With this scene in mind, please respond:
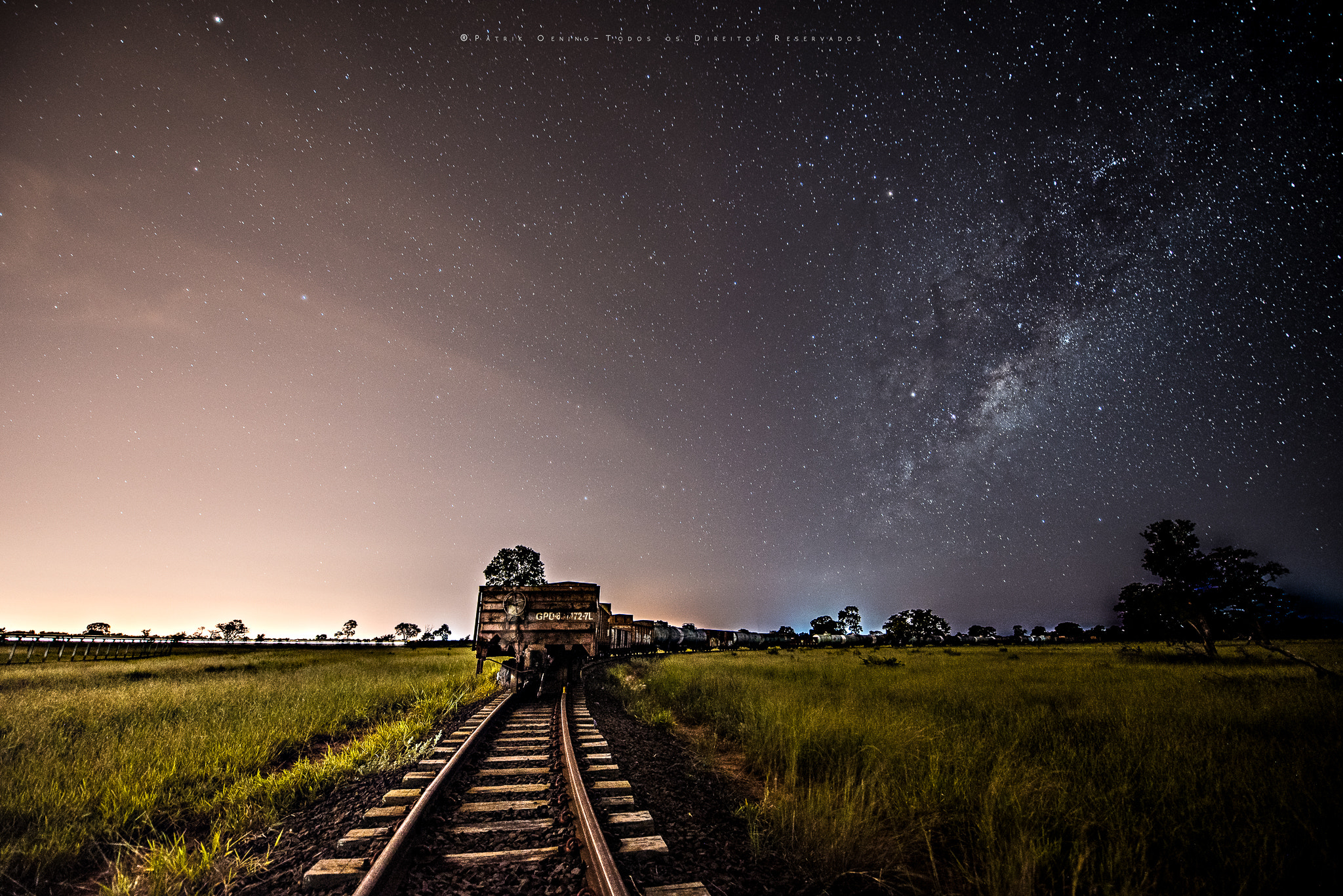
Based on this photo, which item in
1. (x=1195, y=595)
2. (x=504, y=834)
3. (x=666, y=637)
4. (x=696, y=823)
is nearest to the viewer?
(x=504, y=834)

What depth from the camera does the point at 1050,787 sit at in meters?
4.68

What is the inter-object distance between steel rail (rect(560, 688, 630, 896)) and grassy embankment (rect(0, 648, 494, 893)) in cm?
230

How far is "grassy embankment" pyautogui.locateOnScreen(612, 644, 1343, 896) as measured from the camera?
11.6 ft

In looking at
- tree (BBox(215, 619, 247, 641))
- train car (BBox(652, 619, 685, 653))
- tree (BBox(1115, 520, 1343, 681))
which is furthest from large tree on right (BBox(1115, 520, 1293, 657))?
tree (BBox(215, 619, 247, 641))

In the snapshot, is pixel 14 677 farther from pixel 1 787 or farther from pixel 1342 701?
pixel 1342 701

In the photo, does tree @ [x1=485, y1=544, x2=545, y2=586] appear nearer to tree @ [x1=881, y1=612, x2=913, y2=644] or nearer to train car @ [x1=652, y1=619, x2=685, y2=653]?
train car @ [x1=652, y1=619, x2=685, y2=653]

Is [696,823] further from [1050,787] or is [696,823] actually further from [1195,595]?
[1195,595]

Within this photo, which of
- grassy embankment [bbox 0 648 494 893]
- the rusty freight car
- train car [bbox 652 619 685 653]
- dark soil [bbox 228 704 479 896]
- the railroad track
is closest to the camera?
the railroad track

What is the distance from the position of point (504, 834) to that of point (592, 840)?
94 cm

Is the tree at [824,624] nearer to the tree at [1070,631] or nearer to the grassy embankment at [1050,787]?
the tree at [1070,631]

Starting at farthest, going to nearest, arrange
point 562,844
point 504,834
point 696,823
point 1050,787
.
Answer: point 1050,787, point 696,823, point 504,834, point 562,844

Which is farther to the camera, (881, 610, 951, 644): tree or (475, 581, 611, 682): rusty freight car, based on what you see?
(881, 610, 951, 644): tree

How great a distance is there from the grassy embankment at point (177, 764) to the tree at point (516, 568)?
148 feet

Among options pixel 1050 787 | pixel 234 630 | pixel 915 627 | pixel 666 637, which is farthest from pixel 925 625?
Result: pixel 234 630
